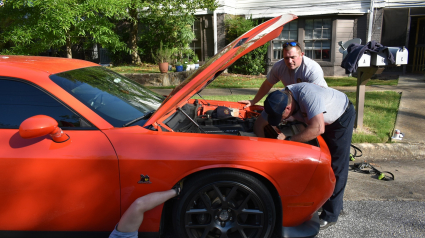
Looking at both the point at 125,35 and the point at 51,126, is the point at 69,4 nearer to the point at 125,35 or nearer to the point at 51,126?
the point at 51,126

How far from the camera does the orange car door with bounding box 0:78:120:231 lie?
2.17 meters

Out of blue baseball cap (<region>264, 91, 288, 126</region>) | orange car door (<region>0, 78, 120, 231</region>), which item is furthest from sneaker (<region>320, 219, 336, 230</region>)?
orange car door (<region>0, 78, 120, 231</region>)

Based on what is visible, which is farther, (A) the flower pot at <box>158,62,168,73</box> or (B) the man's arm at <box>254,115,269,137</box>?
(A) the flower pot at <box>158,62,168,73</box>

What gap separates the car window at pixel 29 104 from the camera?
2.34 meters

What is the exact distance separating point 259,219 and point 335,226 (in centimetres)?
97

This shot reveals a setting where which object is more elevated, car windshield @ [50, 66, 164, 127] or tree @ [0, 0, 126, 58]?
tree @ [0, 0, 126, 58]

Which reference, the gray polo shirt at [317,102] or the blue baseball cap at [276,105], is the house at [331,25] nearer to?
the gray polo shirt at [317,102]

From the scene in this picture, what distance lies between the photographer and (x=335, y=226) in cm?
290

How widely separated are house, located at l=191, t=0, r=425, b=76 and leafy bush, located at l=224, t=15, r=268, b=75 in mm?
320

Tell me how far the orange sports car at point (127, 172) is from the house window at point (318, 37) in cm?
1207

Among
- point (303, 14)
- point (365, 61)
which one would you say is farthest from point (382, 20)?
point (365, 61)

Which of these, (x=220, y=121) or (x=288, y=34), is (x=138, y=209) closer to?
(x=220, y=121)

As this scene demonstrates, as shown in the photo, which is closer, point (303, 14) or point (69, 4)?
point (69, 4)

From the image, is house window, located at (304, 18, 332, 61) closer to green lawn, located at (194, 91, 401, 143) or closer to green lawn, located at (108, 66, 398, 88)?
green lawn, located at (108, 66, 398, 88)
